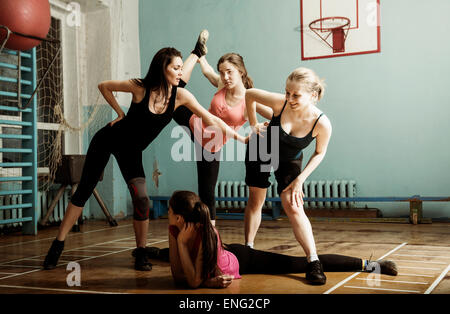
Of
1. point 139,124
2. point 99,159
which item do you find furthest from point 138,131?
point 99,159

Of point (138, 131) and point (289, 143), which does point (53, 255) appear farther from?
point (289, 143)

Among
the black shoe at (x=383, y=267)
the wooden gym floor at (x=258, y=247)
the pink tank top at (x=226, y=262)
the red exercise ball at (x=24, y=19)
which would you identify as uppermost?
the red exercise ball at (x=24, y=19)

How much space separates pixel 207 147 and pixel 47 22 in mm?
1862

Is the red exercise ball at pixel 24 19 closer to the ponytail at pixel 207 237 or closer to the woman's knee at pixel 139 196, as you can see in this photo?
the woman's knee at pixel 139 196

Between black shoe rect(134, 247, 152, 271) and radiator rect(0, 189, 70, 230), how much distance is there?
2584 millimetres

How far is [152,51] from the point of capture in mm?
6715

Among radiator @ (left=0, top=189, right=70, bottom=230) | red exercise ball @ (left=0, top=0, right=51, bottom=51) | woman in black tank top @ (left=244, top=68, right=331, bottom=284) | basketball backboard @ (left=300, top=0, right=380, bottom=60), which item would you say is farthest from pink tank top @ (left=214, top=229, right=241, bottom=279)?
basketball backboard @ (left=300, top=0, right=380, bottom=60)

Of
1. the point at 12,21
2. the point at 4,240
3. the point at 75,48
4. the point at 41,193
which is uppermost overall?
the point at 75,48

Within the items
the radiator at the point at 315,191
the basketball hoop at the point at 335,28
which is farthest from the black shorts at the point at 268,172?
the basketball hoop at the point at 335,28

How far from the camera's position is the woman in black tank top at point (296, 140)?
7.92 ft

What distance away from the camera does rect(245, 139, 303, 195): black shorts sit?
2.60 metres

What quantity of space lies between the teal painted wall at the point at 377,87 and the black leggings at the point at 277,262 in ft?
10.3
